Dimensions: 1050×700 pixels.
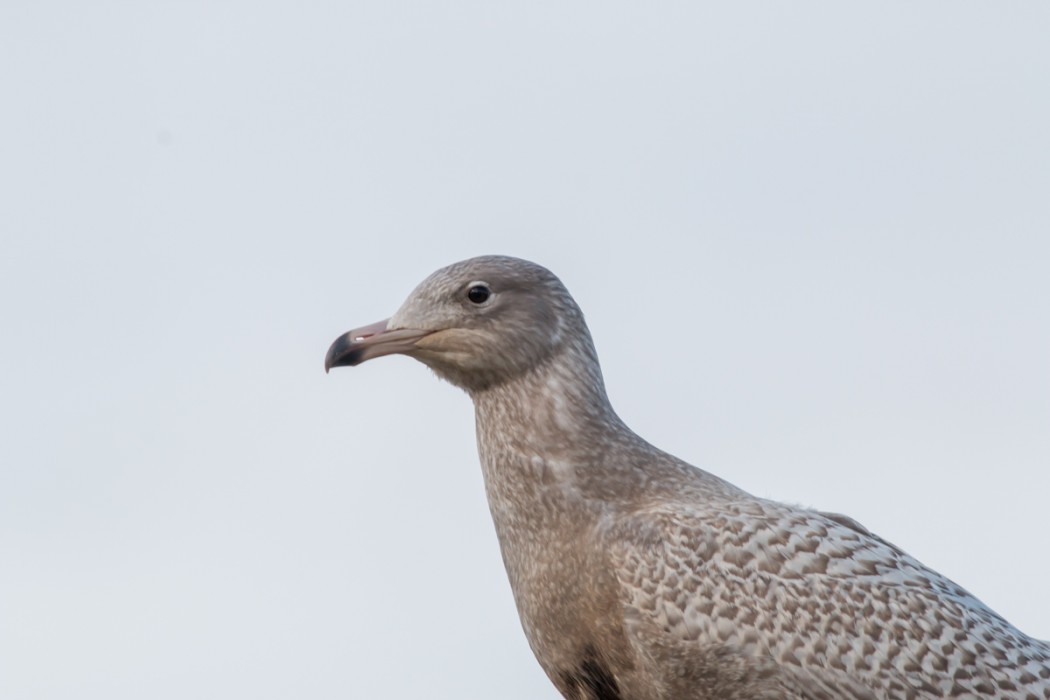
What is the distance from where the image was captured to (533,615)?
48.6 feet

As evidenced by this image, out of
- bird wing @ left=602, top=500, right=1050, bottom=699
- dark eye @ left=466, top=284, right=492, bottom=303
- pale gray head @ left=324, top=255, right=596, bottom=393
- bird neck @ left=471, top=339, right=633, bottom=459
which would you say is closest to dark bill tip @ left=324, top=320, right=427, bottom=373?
pale gray head @ left=324, top=255, right=596, bottom=393

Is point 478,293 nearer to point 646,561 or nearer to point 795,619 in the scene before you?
point 646,561

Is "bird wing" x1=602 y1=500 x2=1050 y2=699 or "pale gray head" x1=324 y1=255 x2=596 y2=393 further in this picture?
"pale gray head" x1=324 y1=255 x2=596 y2=393

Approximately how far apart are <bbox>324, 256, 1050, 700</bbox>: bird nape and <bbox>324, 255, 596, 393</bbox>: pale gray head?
10mm

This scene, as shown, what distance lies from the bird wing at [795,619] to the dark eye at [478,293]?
137 cm

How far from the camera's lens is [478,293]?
1519 cm

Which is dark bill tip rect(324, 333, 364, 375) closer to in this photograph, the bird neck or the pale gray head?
the pale gray head

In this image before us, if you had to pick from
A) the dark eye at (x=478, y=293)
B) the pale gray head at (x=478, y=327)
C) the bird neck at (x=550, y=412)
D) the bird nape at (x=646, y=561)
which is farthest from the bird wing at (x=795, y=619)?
the dark eye at (x=478, y=293)

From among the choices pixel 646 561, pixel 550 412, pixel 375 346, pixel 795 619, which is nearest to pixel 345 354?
pixel 375 346

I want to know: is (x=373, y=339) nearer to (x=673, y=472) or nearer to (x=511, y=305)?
(x=511, y=305)

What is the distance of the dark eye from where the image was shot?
49.8 feet

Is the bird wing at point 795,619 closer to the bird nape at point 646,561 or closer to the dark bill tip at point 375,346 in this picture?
the bird nape at point 646,561

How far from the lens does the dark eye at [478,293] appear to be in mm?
15172

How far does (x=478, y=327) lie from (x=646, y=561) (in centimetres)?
153
